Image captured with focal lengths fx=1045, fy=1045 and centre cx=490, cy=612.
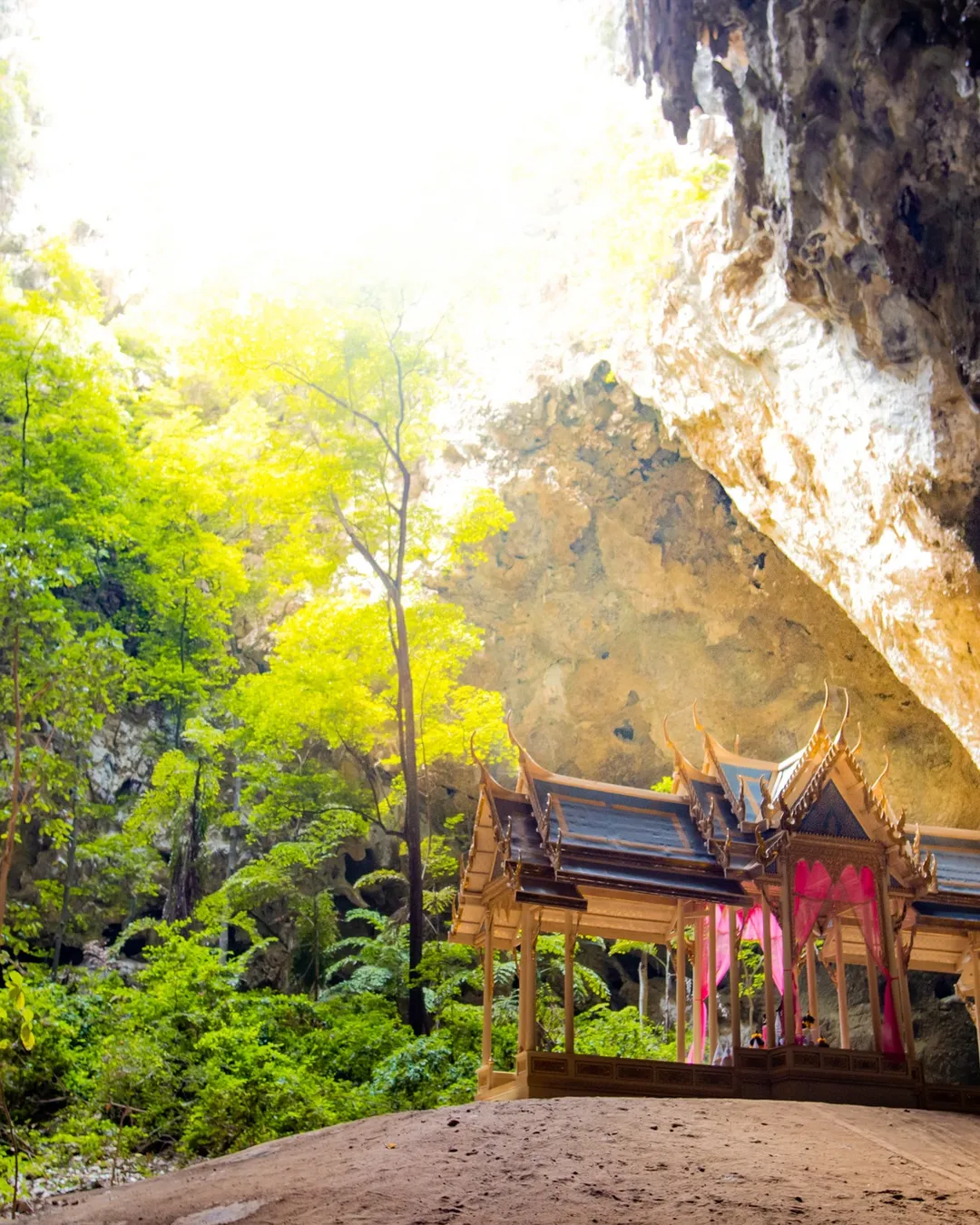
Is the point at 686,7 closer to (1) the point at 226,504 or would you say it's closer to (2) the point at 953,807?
(2) the point at 953,807

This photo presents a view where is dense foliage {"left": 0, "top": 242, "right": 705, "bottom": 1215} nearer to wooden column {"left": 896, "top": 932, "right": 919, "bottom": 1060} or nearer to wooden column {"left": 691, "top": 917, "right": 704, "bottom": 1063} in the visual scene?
wooden column {"left": 691, "top": 917, "right": 704, "bottom": 1063}

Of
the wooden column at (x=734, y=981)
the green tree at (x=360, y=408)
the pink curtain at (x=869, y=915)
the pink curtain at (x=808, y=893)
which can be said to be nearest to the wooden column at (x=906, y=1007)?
the pink curtain at (x=869, y=915)

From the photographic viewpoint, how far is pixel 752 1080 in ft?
34.4

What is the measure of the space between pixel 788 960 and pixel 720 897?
37.5 inches

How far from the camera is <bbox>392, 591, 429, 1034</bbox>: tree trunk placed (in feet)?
48.3

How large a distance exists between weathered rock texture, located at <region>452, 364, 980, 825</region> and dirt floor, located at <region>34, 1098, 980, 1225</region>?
40.1 feet

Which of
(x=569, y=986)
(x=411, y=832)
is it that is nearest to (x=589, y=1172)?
(x=569, y=986)

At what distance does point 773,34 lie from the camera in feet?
33.6

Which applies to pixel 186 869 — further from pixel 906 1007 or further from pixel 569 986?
pixel 906 1007

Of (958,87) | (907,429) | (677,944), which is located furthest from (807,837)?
(958,87)

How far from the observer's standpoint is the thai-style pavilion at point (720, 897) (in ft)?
34.3

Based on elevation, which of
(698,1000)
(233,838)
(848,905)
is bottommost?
(698,1000)

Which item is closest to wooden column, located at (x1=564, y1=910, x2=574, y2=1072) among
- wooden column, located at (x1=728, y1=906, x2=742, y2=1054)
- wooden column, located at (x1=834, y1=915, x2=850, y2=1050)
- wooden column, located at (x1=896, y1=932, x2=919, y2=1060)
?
wooden column, located at (x1=728, y1=906, x2=742, y2=1054)

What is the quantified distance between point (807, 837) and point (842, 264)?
21.6ft
